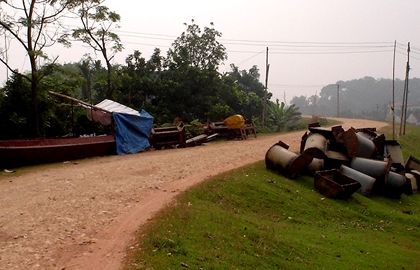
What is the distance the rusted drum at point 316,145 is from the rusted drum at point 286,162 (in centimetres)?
87

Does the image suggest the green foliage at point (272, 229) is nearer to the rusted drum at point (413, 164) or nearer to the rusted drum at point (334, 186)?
the rusted drum at point (334, 186)

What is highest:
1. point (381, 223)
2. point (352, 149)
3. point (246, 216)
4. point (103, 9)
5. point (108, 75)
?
point (103, 9)

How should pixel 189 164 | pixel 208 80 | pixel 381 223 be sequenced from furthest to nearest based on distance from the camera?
1. pixel 208 80
2. pixel 189 164
3. pixel 381 223

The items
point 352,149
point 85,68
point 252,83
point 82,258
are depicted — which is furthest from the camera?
point 252,83

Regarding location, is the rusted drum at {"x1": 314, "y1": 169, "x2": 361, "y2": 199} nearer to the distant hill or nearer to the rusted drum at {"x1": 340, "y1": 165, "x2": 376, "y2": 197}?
the rusted drum at {"x1": 340, "y1": 165, "x2": 376, "y2": 197}

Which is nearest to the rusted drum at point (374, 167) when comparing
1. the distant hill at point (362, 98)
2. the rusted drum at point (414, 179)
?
the rusted drum at point (414, 179)

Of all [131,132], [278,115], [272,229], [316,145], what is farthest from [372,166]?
[278,115]

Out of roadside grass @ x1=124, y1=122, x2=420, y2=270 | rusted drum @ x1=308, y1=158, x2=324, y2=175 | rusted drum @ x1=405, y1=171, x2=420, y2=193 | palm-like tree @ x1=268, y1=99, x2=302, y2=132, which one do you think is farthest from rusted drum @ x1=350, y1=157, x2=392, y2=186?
palm-like tree @ x1=268, y1=99, x2=302, y2=132

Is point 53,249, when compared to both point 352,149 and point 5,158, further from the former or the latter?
point 352,149

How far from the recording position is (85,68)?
35.6 meters

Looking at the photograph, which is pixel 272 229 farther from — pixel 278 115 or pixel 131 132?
pixel 278 115

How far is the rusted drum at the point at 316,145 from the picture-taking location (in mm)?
13617

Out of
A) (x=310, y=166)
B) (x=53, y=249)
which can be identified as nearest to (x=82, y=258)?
(x=53, y=249)

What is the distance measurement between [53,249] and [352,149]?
A: 1171 cm
